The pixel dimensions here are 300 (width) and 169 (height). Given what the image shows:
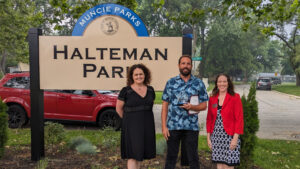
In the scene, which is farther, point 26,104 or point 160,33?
point 160,33

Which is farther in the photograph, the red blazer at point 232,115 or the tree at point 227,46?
the tree at point 227,46

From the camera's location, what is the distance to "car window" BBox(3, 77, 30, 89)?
7625mm

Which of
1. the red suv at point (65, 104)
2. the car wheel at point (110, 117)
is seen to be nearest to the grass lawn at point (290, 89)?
the car wheel at point (110, 117)

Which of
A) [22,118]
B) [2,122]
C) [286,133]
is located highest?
[2,122]

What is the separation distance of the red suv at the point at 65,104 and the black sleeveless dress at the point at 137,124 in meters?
3.91

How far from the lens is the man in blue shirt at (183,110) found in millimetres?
3076

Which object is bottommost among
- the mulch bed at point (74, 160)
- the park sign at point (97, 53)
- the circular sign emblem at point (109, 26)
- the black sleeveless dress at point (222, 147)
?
the mulch bed at point (74, 160)

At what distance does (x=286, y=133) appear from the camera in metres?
7.79

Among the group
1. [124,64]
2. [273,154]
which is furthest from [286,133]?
[124,64]

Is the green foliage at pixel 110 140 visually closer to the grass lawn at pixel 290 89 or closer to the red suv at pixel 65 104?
the red suv at pixel 65 104

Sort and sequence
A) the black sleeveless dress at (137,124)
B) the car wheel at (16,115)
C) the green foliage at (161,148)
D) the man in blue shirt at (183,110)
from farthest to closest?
1. the car wheel at (16,115)
2. the green foliage at (161,148)
3. the black sleeveless dress at (137,124)
4. the man in blue shirt at (183,110)

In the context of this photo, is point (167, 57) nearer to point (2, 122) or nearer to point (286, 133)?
point (2, 122)

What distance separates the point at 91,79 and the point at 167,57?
141 cm

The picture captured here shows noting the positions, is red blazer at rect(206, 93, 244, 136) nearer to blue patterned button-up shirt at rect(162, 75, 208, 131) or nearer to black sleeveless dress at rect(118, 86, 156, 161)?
blue patterned button-up shirt at rect(162, 75, 208, 131)
